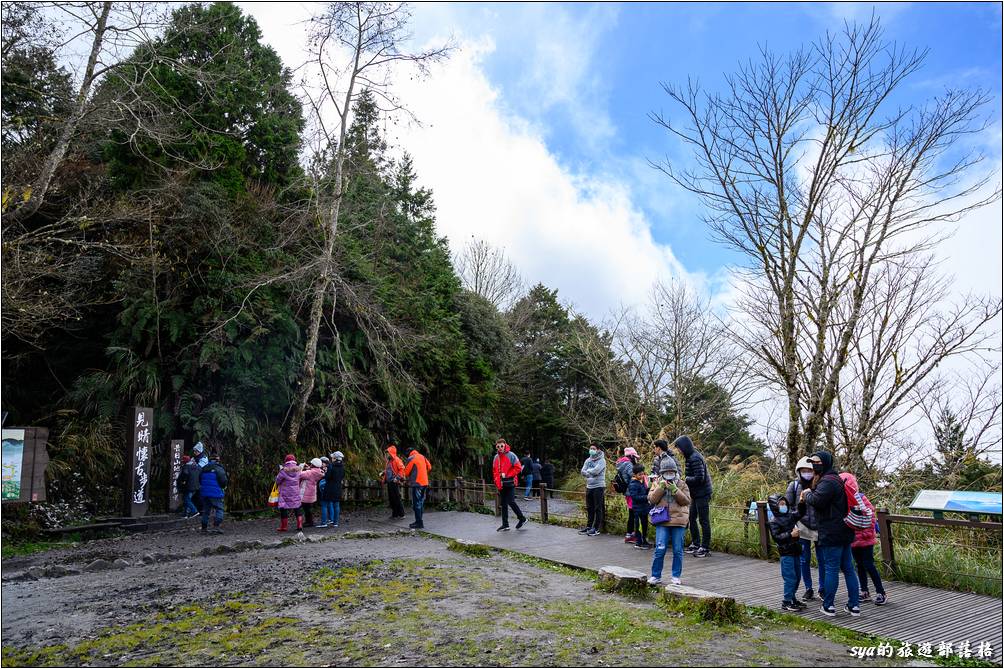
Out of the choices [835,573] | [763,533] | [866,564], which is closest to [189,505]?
[763,533]

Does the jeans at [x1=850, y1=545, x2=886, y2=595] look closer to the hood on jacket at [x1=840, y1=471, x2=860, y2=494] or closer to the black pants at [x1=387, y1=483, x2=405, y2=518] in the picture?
the hood on jacket at [x1=840, y1=471, x2=860, y2=494]

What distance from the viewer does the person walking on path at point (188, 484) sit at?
13562 mm

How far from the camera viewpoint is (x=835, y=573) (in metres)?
6.12

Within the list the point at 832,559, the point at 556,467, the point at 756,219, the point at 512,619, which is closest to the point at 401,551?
the point at 512,619

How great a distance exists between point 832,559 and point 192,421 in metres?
14.0

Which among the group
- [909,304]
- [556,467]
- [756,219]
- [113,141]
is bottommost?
[556,467]

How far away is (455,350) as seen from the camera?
71.7ft

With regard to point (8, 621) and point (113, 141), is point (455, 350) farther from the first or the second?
point (8, 621)

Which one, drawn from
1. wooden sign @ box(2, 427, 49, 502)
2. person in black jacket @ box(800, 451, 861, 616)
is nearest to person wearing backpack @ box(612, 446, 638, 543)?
person in black jacket @ box(800, 451, 861, 616)

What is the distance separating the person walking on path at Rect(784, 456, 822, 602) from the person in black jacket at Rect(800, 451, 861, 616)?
0.17 metres

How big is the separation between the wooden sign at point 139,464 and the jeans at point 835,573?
12.8 meters

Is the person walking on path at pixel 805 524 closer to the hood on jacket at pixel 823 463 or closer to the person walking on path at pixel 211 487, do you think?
the hood on jacket at pixel 823 463

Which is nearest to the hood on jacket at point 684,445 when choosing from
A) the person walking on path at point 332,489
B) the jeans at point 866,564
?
the jeans at point 866,564

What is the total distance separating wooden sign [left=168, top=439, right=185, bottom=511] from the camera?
14.4m
